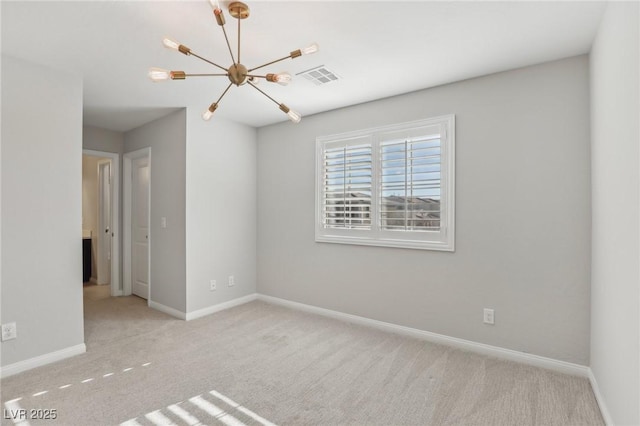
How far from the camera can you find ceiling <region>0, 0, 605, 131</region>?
195cm

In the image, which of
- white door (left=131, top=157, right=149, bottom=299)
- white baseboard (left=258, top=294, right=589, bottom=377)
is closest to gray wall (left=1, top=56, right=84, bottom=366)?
white door (left=131, top=157, right=149, bottom=299)

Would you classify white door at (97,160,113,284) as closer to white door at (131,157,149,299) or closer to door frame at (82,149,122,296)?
door frame at (82,149,122,296)

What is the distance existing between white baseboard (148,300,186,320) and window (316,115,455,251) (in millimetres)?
1903

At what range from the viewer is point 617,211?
1752mm

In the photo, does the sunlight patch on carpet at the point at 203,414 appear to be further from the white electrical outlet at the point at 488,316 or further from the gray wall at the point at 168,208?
the white electrical outlet at the point at 488,316

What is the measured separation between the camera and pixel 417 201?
3.26 m

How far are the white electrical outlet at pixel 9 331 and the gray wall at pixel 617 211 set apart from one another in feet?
13.0

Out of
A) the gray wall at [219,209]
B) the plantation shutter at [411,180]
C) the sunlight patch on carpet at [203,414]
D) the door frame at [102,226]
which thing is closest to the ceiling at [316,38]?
the plantation shutter at [411,180]

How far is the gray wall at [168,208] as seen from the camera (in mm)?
3824

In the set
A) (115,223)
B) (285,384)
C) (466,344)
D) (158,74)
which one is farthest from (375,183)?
(115,223)

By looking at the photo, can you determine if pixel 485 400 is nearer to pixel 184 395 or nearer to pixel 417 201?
pixel 417 201

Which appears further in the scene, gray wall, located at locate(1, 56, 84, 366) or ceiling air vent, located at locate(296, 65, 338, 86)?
ceiling air vent, located at locate(296, 65, 338, 86)

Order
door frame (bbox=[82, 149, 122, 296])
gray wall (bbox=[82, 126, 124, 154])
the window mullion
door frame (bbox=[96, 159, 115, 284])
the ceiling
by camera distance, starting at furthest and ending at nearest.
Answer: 1. door frame (bbox=[96, 159, 115, 284])
2. door frame (bbox=[82, 149, 122, 296])
3. gray wall (bbox=[82, 126, 124, 154])
4. the window mullion
5. the ceiling

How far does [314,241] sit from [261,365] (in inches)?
67.8
